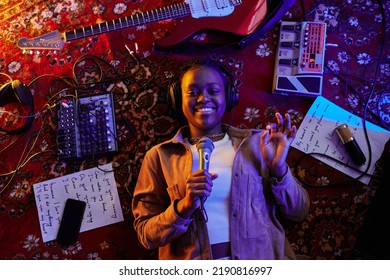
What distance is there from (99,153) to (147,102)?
29 cm

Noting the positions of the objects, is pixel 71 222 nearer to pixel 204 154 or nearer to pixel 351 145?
pixel 204 154

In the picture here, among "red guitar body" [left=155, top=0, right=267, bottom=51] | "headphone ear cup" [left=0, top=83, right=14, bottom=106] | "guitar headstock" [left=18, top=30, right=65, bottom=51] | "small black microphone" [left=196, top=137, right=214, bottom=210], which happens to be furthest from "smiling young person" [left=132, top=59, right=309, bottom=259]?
"headphone ear cup" [left=0, top=83, right=14, bottom=106]

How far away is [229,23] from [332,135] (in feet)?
2.01

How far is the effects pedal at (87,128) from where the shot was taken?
1.47 m

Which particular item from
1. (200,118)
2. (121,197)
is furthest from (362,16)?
(121,197)

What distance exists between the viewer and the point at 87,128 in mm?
1478

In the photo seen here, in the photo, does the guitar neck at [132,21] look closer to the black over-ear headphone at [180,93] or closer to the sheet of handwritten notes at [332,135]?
the black over-ear headphone at [180,93]

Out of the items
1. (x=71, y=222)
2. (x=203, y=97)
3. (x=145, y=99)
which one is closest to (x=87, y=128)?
(x=145, y=99)

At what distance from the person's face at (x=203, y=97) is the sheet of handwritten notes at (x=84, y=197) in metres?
0.47

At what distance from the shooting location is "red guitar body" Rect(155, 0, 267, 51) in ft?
4.89

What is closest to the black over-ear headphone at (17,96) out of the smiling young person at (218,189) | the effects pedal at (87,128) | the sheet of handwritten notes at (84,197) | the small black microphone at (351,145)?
the effects pedal at (87,128)

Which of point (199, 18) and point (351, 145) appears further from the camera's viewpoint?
point (199, 18)

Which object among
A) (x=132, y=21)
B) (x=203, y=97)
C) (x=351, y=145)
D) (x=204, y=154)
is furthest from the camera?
(x=132, y=21)

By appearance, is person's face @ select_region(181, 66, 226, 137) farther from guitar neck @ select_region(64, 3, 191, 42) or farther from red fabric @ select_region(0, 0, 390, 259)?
guitar neck @ select_region(64, 3, 191, 42)
